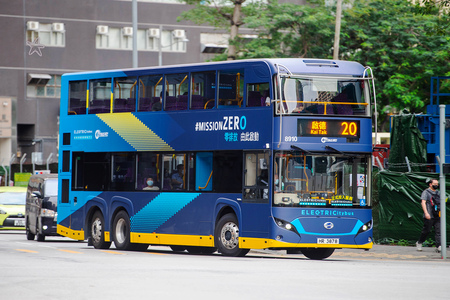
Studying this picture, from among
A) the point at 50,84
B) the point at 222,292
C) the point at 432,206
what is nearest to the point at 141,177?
the point at 432,206

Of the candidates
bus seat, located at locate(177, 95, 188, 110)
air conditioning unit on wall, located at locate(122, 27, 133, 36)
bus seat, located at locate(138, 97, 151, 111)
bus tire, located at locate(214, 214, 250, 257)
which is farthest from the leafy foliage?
air conditioning unit on wall, located at locate(122, 27, 133, 36)

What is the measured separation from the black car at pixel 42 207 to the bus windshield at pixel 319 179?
1030cm

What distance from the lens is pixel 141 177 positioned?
22125 millimetres

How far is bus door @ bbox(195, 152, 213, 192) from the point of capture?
67.1 ft

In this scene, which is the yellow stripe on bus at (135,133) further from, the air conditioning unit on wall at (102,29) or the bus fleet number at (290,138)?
the air conditioning unit on wall at (102,29)

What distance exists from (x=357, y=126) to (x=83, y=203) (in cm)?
812

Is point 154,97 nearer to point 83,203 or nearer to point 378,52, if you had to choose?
point 83,203

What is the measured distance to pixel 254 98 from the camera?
19.4m

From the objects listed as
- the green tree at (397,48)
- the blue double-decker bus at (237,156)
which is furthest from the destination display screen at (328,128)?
the green tree at (397,48)

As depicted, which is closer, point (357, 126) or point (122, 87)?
point (357, 126)

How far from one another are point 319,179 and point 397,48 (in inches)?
833

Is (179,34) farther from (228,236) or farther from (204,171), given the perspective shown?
(228,236)

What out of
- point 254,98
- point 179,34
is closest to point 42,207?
point 254,98

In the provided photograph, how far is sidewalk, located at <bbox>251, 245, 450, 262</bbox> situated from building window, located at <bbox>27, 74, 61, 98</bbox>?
38.5 metres
